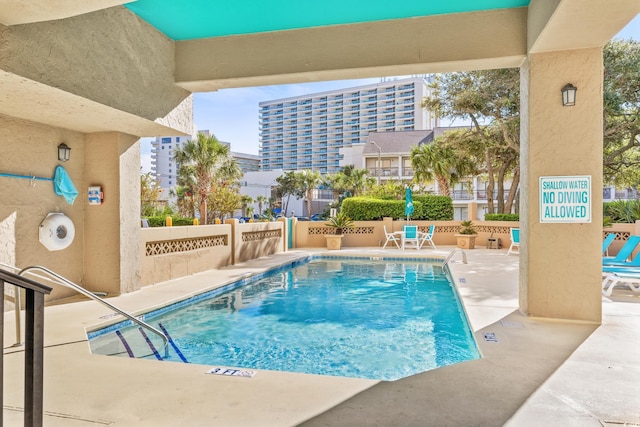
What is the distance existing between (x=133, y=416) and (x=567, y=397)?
9.93 ft

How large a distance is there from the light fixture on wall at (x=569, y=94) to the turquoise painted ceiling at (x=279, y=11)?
3.95 feet

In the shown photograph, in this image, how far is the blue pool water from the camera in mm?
4641

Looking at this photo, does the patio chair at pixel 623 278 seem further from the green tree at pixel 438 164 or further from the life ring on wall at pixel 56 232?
the green tree at pixel 438 164

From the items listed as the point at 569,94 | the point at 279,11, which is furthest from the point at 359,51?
the point at 569,94

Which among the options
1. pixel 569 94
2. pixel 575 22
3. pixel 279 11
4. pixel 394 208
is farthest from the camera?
pixel 394 208

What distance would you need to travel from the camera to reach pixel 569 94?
5.12m

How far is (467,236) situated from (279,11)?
40.3ft

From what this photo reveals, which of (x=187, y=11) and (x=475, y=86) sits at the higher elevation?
(x=475, y=86)

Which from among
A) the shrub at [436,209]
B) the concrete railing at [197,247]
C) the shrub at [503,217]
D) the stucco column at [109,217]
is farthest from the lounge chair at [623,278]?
the shrub at [436,209]

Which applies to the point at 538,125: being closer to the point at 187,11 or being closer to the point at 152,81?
the point at 187,11

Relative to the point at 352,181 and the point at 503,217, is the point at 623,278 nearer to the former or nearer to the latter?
the point at 503,217

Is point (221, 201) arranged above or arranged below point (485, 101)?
below

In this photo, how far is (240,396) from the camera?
9.85 feet

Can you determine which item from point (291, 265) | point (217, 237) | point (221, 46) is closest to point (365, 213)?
point (291, 265)
